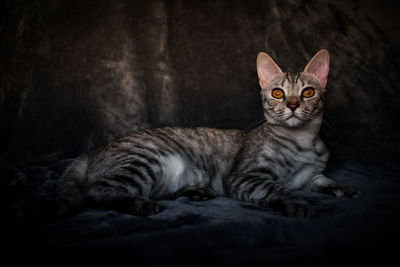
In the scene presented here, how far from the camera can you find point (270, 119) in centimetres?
266

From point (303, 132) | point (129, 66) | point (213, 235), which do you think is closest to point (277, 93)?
point (303, 132)

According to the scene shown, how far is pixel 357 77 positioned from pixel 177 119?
219 centimetres

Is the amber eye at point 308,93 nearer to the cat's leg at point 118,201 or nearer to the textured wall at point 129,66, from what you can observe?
the textured wall at point 129,66

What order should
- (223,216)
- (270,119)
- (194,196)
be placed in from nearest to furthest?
1. (223,216)
2. (194,196)
3. (270,119)

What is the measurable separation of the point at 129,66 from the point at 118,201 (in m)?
2.32

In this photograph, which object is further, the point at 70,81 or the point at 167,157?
the point at 70,81

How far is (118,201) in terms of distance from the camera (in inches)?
72.4

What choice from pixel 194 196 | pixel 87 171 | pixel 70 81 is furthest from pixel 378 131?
pixel 70 81

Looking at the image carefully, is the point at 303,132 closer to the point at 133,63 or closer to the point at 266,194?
the point at 266,194

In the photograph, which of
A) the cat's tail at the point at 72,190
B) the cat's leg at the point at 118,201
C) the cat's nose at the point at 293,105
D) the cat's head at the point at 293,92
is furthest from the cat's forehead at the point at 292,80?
the cat's tail at the point at 72,190

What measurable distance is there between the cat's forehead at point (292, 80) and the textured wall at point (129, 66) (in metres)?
0.86

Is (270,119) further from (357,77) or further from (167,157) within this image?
(357,77)

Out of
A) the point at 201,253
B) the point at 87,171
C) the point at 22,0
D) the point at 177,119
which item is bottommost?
the point at 201,253

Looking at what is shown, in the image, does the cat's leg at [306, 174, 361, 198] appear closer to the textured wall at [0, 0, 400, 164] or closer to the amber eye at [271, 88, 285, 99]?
the amber eye at [271, 88, 285, 99]
